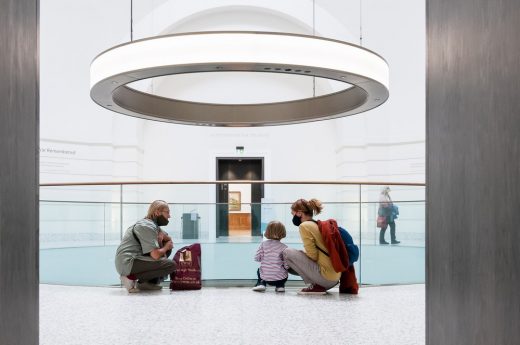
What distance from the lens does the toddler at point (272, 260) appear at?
655 centimetres

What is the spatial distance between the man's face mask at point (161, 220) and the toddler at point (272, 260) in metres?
1.16

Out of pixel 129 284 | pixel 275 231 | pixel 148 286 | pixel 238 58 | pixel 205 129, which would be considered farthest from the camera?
pixel 205 129

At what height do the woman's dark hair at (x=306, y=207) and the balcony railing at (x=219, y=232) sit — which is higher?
the woman's dark hair at (x=306, y=207)

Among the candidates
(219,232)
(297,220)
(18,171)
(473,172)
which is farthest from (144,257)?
(473,172)

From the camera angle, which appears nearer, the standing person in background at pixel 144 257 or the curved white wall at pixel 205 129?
the standing person in background at pixel 144 257

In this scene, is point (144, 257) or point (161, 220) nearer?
point (144, 257)

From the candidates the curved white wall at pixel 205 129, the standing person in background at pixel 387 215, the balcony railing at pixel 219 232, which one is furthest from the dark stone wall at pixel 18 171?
the curved white wall at pixel 205 129

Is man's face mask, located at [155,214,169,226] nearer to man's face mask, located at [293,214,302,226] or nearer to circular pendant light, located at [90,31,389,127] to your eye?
man's face mask, located at [293,214,302,226]

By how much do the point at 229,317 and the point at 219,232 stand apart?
244 centimetres

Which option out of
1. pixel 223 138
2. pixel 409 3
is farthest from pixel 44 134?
pixel 409 3

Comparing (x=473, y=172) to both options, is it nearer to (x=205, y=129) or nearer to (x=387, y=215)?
(x=387, y=215)

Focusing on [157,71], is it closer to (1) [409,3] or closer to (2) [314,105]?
(2) [314,105]

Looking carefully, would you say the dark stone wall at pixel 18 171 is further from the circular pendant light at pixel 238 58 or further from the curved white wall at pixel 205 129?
the curved white wall at pixel 205 129

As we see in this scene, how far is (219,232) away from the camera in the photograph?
727 centimetres
